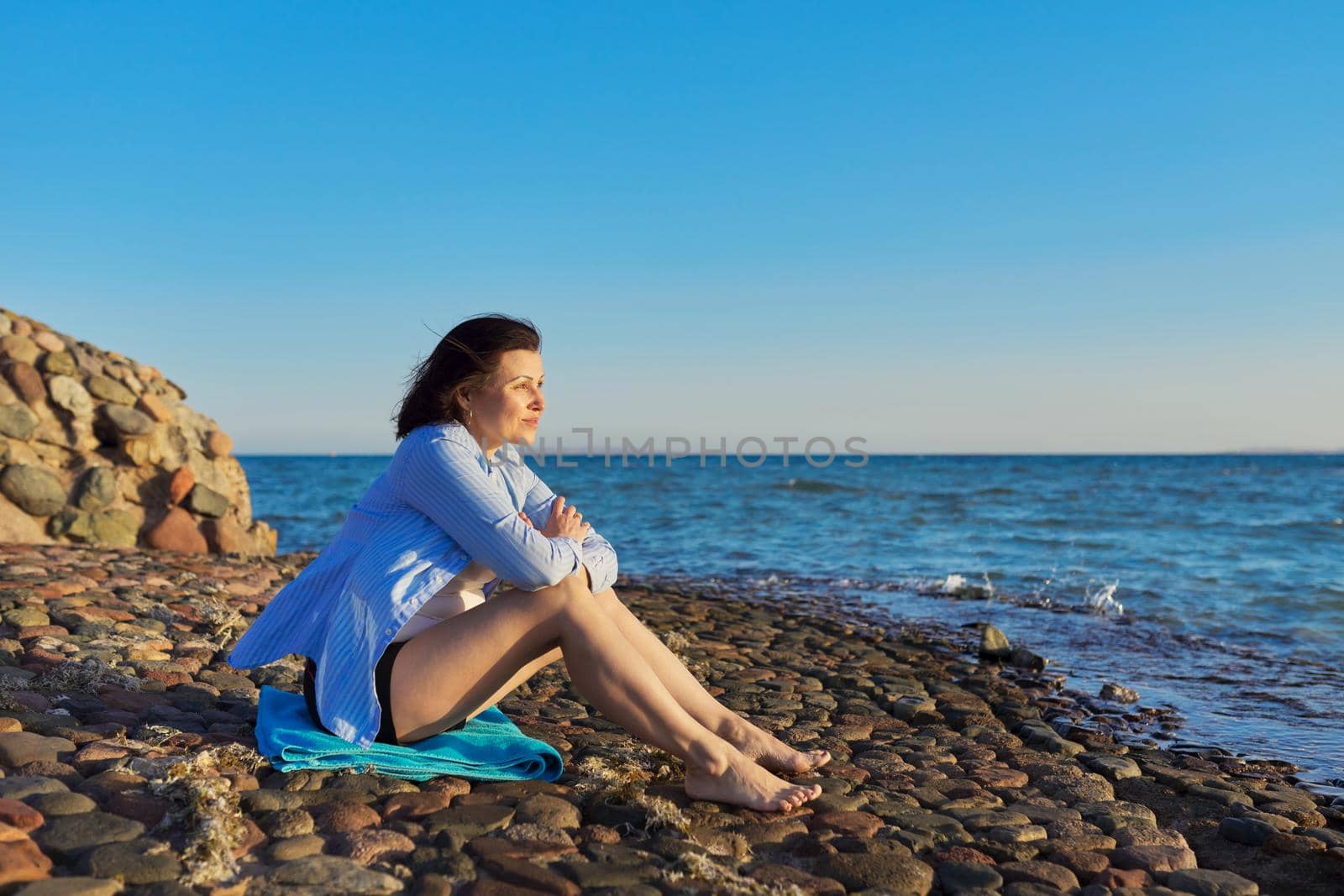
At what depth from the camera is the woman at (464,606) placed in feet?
10.6

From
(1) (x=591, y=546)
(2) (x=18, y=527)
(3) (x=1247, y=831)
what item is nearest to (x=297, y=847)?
(1) (x=591, y=546)

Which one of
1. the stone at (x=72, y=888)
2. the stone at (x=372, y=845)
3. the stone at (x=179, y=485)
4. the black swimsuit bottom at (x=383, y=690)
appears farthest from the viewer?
the stone at (x=179, y=485)

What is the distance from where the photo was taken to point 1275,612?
9.81 m

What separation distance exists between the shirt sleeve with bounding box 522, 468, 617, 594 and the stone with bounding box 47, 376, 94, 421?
8.06 meters

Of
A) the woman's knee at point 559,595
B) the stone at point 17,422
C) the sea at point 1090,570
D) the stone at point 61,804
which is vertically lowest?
the sea at point 1090,570

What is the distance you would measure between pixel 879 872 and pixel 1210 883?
3.62 feet

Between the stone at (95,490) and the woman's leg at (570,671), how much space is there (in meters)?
7.92

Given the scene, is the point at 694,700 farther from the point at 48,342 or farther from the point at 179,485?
the point at 48,342

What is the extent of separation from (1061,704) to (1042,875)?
324 cm

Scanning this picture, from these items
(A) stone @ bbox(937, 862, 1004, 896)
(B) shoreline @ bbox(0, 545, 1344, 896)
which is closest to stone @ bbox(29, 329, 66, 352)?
(B) shoreline @ bbox(0, 545, 1344, 896)

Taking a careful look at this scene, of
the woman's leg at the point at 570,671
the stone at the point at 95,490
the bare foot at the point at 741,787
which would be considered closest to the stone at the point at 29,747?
the woman's leg at the point at 570,671

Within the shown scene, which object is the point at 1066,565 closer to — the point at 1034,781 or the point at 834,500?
the point at 1034,781

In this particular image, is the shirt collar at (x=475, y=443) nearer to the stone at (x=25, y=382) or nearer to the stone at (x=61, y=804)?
the stone at (x=61, y=804)

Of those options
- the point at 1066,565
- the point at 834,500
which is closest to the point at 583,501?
the point at 834,500
